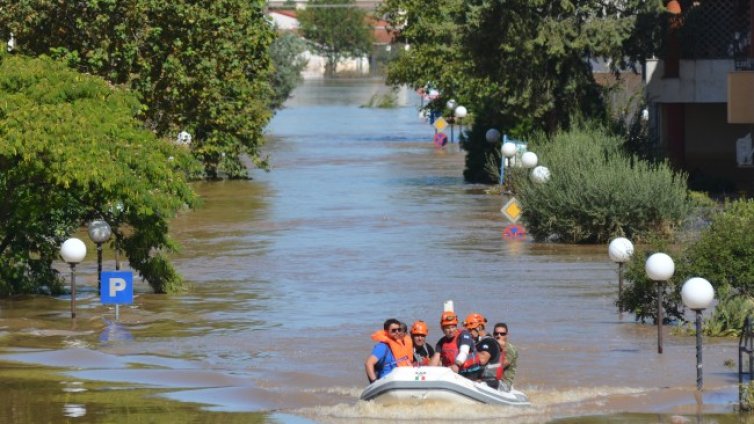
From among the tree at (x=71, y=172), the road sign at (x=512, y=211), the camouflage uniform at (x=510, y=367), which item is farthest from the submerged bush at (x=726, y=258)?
the road sign at (x=512, y=211)

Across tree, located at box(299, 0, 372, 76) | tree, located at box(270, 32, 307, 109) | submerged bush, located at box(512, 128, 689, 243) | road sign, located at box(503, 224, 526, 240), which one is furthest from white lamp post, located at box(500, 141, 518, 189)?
tree, located at box(299, 0, 372, 76)

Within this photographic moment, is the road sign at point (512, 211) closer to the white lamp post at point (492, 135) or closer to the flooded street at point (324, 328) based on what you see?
the flooded street at point (324, 328)

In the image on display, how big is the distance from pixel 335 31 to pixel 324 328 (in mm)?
167925

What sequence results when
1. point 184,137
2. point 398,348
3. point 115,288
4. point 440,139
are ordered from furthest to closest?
point 440,139, point 184,137, point 115,288, point 398,348

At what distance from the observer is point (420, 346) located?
19.0m

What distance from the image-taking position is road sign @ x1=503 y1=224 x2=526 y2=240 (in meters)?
38.5

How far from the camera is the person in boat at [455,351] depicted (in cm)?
1862

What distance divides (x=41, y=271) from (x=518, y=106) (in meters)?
21.5

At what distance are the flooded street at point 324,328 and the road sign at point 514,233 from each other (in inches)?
12.6

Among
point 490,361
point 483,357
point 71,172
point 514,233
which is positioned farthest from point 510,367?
point 514,233

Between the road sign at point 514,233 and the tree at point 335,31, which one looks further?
the tree at point 335,31

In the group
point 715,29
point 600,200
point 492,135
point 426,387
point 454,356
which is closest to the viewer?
point 426,387

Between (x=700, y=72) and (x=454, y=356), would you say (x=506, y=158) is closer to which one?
(x=700, y=72)

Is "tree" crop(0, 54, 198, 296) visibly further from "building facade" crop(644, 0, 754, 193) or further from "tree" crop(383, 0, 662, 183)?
"building facade" crop(644, 0, 754, 193)
